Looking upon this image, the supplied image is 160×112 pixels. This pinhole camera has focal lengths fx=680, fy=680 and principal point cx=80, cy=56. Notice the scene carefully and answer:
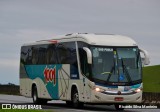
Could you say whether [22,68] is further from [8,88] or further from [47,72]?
[8,88]

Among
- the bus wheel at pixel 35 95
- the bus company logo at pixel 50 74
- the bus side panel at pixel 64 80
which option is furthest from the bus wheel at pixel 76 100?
the bus wheel at pixel 35 95

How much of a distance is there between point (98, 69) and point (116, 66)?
0.82 meters

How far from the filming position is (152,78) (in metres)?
93.6

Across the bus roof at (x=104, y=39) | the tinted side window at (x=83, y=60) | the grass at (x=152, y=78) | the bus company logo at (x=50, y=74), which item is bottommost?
the grass at (x=152, y=78)

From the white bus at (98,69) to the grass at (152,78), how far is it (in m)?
45.2

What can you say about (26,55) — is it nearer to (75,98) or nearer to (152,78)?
Answer: (75,98)

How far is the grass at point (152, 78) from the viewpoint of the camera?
267 ft

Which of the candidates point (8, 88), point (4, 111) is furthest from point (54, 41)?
point (8, 88)

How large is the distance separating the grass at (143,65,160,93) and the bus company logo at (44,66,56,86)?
42.6 metres

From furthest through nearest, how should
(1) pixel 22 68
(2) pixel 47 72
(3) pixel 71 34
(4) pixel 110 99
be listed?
(1) pixel 22 68
(2) pixel 47 72
(3) pixel 71 34
(4) pixel 110 99

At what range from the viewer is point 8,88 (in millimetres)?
61656

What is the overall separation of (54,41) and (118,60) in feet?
18.4

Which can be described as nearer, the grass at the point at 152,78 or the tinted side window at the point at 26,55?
the tinted side window at the point at 26,55

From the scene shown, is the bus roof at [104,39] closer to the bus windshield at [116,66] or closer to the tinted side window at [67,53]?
the bus windshield at [116,66]
